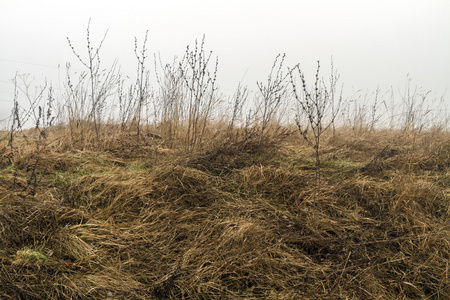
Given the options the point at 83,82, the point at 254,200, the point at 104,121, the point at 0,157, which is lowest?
the point at 254,200

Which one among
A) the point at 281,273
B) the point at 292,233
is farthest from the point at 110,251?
the point at 292,233

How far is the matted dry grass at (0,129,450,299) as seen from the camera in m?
1.91

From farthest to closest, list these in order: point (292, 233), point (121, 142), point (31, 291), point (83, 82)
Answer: point (83, 82) → point (121, 142) → point (292, 233) → point (31, 291)

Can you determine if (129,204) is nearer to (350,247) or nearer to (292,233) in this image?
(292,233)

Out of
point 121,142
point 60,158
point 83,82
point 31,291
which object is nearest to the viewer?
point 31,291

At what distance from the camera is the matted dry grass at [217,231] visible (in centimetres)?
191

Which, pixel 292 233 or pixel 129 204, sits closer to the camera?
pixel 292 233

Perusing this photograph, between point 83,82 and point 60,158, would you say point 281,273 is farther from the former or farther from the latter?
point 83,82

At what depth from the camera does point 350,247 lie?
7.54 feet

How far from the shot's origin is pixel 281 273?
204cm

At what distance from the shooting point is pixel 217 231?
238cm

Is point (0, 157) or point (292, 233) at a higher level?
point (0, 157)

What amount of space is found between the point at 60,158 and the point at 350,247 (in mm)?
3037

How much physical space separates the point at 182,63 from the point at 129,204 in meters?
2.49
